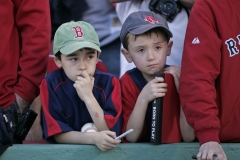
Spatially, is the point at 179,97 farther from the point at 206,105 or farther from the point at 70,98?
the point at 70,98

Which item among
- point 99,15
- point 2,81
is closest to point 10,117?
point 2,81

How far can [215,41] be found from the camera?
4.19m

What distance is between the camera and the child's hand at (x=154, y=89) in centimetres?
426

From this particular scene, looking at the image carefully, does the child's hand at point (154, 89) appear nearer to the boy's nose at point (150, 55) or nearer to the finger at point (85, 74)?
the boy's nose at point (150, 55)

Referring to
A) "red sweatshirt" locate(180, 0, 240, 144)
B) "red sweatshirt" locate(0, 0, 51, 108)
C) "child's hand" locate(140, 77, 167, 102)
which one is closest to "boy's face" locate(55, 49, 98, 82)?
"red sweatshirt" locate(0, 0, 51, 108)

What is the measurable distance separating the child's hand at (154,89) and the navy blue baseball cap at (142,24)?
0.34m

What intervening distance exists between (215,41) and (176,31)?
92 cm

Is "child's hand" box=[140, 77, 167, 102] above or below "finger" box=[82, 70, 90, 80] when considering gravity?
below

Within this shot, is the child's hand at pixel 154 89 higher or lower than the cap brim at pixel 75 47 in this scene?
lower

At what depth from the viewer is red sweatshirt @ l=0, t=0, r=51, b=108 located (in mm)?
4418

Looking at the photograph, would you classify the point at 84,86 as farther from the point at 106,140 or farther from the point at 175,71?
the point at 175,71

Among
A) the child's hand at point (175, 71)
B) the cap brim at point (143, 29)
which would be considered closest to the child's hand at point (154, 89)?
the child's hand at point (175, 71)

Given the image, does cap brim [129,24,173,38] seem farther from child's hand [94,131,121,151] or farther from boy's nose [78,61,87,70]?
child's hand [94,131,121,151]

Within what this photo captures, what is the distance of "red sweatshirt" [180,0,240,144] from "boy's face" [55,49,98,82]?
585 mm
